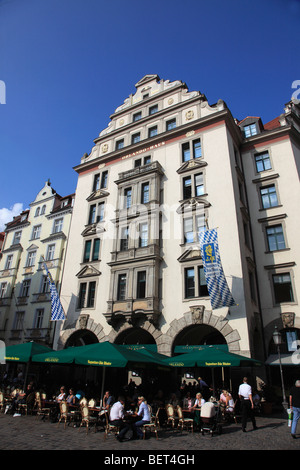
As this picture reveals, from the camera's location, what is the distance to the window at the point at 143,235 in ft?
81.8

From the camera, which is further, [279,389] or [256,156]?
[256,156]

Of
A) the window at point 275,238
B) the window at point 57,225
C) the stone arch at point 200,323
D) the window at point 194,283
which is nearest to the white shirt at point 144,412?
the stone arch at point 200,323

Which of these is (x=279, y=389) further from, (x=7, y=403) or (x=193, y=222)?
(x=7, y=403)

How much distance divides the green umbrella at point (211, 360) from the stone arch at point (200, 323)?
265cm

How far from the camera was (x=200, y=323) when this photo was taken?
20.2 metres

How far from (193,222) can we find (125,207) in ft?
22.5

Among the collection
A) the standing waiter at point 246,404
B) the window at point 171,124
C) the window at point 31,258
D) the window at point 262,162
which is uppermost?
the window at point 171,124

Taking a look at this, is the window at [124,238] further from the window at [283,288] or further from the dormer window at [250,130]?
the dormer window at [250,130]

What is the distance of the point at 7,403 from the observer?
16344 millimetres

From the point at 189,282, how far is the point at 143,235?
224 inches

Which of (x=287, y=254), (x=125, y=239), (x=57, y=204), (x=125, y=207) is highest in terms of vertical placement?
(x=57, y=204)
